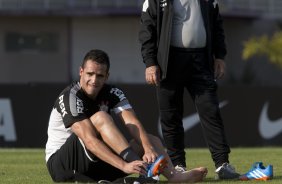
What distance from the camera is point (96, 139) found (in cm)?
773

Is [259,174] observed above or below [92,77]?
below

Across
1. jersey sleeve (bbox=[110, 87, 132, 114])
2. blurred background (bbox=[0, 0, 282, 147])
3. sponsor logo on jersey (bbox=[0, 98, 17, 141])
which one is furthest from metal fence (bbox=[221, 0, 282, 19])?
jersey sleeve (bbox=[110, 87, 132, 114])

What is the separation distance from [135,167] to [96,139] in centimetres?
41

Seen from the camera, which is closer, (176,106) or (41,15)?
(176,106)

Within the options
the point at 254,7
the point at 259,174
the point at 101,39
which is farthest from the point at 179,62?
the point at 254,7

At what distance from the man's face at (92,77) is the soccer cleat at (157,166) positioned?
0.87 m

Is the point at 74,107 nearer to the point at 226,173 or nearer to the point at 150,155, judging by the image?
the point at 150,155

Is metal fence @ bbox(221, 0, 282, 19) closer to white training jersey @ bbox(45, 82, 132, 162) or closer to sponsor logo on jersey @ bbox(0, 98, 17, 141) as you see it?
sponsor logo on jersey @ bbox(0, 98, 17, 141)

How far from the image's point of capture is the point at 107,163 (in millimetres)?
7910

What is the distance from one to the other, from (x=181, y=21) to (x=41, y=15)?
3091 cm

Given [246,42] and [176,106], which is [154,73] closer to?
[176,106]

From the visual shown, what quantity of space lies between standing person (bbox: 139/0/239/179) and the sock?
5.06 ft

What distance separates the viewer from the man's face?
7953 millimetres

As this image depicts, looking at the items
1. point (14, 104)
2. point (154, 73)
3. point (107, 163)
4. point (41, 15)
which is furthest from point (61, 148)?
point (41, 15)
